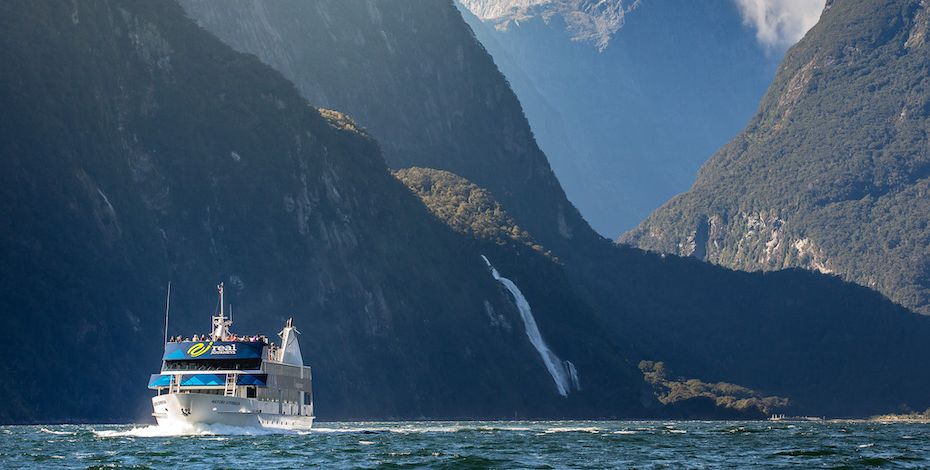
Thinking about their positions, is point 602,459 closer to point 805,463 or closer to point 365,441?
point 805,463

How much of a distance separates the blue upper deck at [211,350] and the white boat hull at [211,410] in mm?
3471

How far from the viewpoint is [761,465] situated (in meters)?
118

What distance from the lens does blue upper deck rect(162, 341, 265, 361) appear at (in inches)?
5748

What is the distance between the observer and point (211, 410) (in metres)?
145

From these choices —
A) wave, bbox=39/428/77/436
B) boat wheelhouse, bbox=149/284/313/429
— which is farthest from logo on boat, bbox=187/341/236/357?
wave, bbox=39/428/77/436

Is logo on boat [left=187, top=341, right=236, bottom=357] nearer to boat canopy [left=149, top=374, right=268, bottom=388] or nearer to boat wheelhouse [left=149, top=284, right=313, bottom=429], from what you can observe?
boat wheelhouse [left=149, top=284, right=313, bottom=429]

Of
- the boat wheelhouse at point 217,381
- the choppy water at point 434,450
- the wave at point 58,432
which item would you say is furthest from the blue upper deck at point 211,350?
the wave at point 58,432

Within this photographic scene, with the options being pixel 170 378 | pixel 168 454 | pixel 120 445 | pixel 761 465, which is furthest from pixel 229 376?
pixel 761 465

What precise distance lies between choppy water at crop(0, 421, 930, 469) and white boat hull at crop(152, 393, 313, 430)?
938 mm

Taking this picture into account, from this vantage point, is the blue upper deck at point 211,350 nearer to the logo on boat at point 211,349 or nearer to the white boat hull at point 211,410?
the logo on boat at point 211,349

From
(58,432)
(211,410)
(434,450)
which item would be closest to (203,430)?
(211,410)

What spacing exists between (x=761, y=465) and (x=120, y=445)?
4896cm

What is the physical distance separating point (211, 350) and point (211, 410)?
4951mm

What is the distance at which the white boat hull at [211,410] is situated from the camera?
14400 cm
